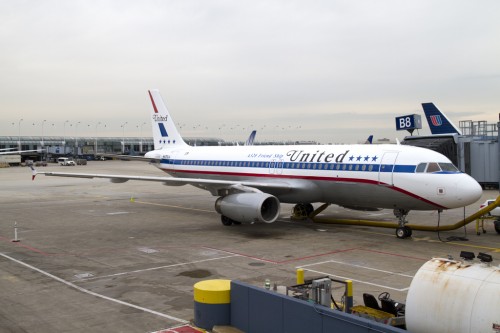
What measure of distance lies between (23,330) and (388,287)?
9556 millimetres

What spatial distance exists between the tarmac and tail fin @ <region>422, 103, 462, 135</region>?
22779mm

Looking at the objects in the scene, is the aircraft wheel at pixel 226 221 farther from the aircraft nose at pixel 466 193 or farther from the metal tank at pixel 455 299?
the metal tank at pixel 455 299

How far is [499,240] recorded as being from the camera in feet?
69.2

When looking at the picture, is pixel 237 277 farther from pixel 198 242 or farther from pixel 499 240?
pixel 499 240

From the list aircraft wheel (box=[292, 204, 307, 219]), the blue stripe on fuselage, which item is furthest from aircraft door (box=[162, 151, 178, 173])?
aircraft wheel (box=[292, 204, 307, 219])

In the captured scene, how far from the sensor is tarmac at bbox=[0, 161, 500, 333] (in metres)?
12.2

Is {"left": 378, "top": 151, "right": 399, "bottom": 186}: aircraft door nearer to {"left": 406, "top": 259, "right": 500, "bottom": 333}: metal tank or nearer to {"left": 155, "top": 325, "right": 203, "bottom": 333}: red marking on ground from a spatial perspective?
{"left": 155, "top": 325, "right": 203, "bottom": 333}: red marking on ground

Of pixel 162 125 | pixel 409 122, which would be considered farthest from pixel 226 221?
pixel 409 122

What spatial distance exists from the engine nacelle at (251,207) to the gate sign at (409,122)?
28667mm

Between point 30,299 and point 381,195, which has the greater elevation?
point 381,195

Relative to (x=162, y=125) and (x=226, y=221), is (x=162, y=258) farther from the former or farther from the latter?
(x=162, y=125)

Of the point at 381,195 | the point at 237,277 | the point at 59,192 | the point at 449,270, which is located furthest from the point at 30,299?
the point at 59,192

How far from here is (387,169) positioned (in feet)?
69.9

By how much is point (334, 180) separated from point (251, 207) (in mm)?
4258
